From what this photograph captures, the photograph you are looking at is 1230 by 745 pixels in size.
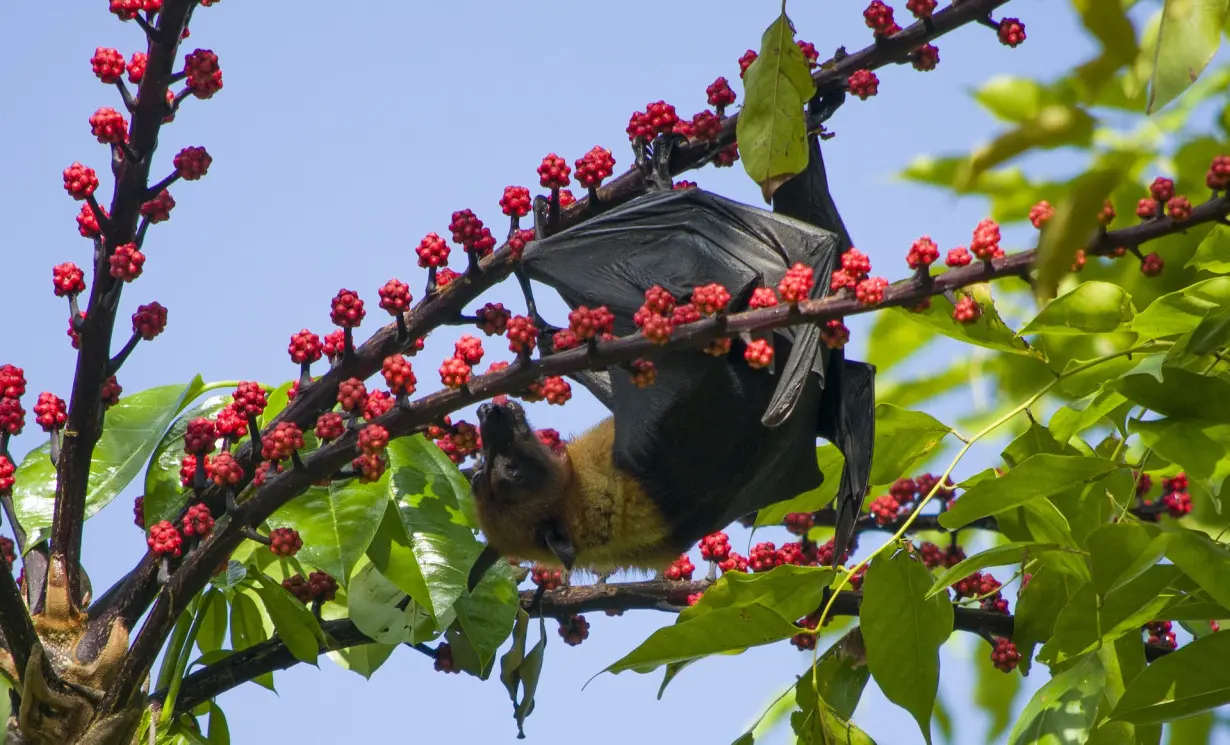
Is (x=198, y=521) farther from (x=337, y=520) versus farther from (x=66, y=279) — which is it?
(x=66, y=279)

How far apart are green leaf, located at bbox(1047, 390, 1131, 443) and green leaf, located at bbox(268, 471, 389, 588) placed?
2.17 m

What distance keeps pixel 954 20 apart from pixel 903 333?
1.33 m

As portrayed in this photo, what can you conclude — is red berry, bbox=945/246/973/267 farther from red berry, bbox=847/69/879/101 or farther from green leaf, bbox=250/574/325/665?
green leaf, bbox=250/574/325/665

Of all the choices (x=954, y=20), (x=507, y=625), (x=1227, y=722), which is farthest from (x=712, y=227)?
(x=1227, y=722)

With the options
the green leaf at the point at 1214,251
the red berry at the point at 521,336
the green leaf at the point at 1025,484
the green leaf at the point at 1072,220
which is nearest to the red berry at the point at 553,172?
the red berry at the point at 521,336

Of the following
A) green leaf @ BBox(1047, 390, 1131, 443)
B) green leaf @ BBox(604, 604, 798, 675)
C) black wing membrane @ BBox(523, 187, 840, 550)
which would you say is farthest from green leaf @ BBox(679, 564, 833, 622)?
black wing membrane @ BBox(523, 187, 840, 550)

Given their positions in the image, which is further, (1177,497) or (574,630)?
(574,630)

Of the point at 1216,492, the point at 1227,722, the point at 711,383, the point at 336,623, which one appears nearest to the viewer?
the point at 1216,492

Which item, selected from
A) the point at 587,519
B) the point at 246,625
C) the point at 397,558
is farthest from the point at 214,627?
the point at 587,519

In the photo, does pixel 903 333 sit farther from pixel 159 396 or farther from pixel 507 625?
pixel 159 396

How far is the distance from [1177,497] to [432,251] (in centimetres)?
309

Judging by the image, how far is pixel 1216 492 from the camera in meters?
3.93

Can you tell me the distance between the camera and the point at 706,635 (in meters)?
3.75

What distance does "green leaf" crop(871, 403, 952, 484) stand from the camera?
4526mm
